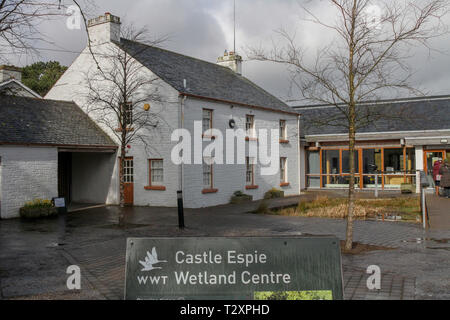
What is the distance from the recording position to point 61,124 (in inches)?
804

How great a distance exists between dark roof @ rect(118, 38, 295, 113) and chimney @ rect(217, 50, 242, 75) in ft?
2.52

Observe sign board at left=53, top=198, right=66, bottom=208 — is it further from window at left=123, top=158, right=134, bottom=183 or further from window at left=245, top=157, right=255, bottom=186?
window at left=245, top=157, right=255, bottom=186

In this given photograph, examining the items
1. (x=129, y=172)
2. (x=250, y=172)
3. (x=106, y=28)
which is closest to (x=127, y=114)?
(x=129, y=172)

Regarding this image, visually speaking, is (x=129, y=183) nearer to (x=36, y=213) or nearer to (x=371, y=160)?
(x=36, y=213)

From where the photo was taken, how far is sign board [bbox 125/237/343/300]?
147 inches

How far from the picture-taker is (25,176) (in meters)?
17.6

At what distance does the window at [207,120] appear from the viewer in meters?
21.1

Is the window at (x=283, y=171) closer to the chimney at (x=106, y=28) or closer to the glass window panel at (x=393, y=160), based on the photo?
the glass window panel at (x=393, y=160)

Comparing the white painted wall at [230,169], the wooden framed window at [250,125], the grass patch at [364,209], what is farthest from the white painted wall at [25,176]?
the wooden framed window at [250,125]

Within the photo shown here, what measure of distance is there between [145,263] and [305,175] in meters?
27.8

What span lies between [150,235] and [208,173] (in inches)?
377

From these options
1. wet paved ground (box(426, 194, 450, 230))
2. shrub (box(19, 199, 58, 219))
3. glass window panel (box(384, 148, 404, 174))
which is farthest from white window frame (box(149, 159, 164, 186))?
glass window panel (box(384, 148, 404, 174))
